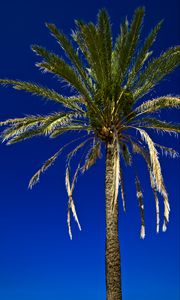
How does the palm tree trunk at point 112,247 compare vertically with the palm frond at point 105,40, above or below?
below

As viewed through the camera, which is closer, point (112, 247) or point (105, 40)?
point (112, 247)

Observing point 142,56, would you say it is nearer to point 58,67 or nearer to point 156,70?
point 156,70

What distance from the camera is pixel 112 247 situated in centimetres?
1616

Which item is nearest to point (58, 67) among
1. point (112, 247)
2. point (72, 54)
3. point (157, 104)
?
point (72, 54)

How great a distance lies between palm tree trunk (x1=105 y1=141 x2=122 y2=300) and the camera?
51.4 ft

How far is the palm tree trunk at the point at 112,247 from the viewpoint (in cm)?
1567

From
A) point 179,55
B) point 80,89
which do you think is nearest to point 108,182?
point 80,89

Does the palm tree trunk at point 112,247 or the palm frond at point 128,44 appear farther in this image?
the palm frond at point 128,44

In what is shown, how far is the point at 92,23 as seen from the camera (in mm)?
17000

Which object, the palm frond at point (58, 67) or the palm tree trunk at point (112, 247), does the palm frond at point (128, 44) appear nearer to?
the palm frond at point (58, 67)

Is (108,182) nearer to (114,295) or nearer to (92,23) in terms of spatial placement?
(114,295)

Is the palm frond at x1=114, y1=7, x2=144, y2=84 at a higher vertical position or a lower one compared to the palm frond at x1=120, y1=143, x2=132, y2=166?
higher

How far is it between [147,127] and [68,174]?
142 inches

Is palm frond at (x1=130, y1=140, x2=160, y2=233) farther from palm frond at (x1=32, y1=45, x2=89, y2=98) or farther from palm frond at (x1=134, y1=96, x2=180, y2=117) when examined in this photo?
palm frond at (x1=32, y1=45, x2=89, y2=98)
